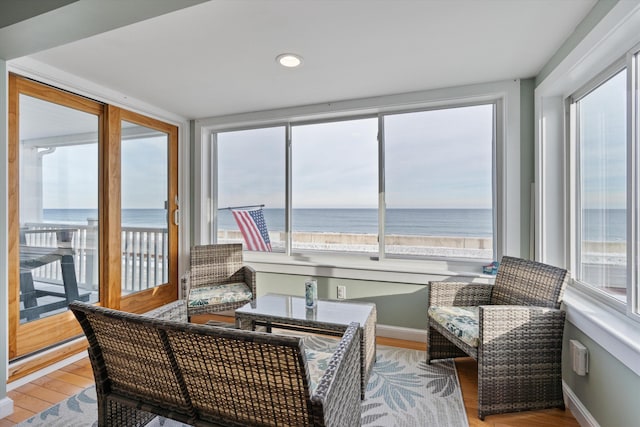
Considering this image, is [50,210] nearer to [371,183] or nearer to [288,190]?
[288,190]

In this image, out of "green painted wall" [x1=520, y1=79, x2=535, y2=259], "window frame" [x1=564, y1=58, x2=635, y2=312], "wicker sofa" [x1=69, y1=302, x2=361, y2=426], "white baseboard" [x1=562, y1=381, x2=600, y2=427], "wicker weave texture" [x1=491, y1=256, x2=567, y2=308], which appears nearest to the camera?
"wicker sofa" [x1=69, y1=302, x2=361, y2=426]

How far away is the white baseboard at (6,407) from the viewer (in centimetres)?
188

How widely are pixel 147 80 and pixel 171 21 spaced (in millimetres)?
1035

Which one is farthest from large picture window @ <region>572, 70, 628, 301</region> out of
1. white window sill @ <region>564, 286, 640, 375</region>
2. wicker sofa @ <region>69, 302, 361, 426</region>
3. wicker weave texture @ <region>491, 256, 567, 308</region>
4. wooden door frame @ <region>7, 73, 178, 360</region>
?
wooden door frame @ <region>7, 73, 178, 360</region>

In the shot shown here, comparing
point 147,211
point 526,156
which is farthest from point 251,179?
point 526,156

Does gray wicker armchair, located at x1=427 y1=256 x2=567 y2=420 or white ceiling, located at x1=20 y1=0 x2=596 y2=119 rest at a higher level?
white ceiling, located at x1=20 y1=0 x2=596 y2=119

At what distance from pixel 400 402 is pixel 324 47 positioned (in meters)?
2.32

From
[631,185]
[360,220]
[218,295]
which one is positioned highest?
[631,185]

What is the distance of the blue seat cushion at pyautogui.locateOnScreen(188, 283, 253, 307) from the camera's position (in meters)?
2.77

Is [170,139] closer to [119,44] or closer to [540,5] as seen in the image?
[119,44]

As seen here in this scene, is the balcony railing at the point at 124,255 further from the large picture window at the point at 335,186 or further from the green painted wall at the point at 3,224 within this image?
the large picture window at the point at 335,186

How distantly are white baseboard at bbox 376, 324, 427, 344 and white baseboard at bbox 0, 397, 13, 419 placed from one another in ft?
8.67

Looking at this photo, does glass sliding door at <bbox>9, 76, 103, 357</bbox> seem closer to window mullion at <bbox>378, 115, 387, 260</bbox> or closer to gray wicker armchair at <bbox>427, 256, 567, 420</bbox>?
window mullion at <bbox>378, 115, 387, 260</bbox>

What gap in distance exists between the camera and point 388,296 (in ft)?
9.85
